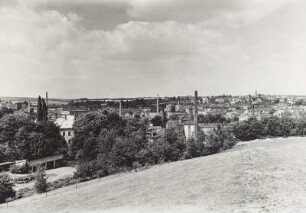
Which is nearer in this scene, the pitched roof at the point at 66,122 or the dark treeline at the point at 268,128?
the pitched roof at the point at 66,122

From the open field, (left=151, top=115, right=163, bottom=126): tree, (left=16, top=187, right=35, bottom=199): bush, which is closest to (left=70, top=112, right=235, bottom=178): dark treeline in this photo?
the open field

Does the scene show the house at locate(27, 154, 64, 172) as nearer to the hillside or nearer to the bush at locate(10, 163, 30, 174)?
the bush at locate(10, 163, 30, 174)

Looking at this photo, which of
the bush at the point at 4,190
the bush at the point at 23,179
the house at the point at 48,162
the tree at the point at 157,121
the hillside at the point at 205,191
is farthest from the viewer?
the tree at the point at 157,121

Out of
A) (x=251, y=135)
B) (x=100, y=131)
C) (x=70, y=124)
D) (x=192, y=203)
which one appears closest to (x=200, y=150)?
(x=100, y=131)

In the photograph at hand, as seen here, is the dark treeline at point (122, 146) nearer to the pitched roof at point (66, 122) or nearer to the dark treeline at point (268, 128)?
the pitched roof at point (66, 122)

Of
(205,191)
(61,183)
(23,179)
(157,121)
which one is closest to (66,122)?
(23,179)

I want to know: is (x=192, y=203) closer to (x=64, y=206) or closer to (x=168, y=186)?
(x=168, y=186)

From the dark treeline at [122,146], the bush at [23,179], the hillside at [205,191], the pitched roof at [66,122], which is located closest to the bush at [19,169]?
the bush at [23,179]

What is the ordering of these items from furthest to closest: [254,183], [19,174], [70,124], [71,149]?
[70,124] < [71,149] < [19,174] < [254,183]
